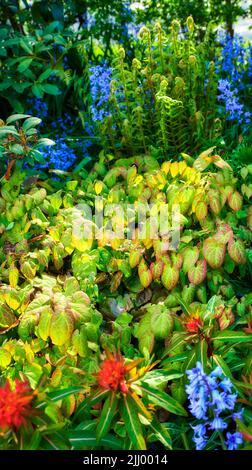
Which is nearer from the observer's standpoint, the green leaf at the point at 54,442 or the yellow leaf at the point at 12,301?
the green leaf at the point at 54,442

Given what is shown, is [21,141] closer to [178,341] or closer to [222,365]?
[178,341]

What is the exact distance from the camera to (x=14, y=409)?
1.54m

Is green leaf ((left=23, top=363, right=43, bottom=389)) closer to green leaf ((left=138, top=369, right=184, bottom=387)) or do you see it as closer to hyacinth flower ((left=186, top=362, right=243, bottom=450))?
green leaf ((left=138, top=369, right=184, bottom=387))

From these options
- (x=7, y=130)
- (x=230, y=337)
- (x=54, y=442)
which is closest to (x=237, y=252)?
(x=230, y=337)

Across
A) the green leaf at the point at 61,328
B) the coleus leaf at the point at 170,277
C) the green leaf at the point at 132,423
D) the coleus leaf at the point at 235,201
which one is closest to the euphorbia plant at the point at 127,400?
the green leaf at the point at 132,423

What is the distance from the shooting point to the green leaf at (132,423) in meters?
1.67

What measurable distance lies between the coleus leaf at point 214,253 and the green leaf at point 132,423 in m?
0.82

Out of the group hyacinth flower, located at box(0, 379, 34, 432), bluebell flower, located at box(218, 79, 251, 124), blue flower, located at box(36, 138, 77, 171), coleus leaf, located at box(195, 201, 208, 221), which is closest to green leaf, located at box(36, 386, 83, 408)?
hyacinth flower, located at box(0, 379, 34, 432)

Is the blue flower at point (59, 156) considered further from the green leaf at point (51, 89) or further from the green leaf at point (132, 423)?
the green leaf at point (132, 423)

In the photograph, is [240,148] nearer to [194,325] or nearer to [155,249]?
[155,249]

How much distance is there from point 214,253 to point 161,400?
0.76 meters

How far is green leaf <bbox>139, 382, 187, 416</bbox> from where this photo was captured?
68.6 inches

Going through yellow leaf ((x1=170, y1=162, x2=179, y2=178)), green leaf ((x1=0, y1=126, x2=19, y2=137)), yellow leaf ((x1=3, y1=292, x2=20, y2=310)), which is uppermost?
green leaf ((x1=0, y1=126, x2=19, y2=137))

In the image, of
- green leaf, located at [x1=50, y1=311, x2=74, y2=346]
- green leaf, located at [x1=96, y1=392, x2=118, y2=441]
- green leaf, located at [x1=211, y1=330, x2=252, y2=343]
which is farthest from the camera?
green leaf, located at [x1=50, y1=311, x2=74, y2=346]
